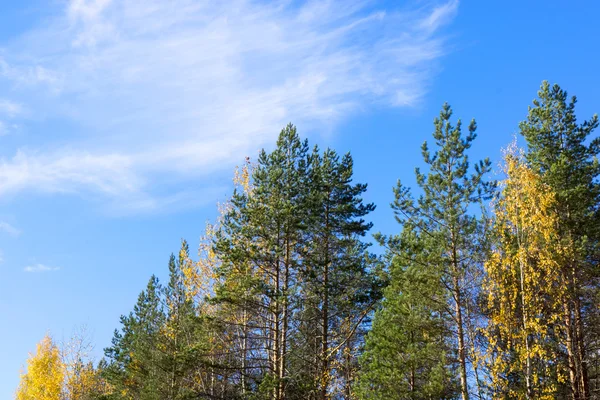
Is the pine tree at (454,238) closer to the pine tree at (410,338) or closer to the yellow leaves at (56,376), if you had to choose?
the pine tree at (410,338)

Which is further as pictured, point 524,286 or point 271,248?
point 271,248

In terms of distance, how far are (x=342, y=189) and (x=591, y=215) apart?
32.0 feet

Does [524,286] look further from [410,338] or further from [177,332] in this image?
[177,332]

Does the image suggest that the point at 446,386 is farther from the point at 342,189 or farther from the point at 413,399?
the point at 342,189

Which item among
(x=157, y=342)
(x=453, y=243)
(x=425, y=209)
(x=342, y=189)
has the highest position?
(x=342, y=189)

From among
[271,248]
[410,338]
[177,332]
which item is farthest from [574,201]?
[177,332]

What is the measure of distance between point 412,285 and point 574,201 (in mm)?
7660

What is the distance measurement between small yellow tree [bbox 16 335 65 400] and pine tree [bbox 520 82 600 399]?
110 feet

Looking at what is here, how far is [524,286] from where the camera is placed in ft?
60.3

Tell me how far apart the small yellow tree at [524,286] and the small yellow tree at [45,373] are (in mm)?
32216

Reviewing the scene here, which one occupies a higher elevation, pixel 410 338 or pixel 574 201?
pixel 574 201

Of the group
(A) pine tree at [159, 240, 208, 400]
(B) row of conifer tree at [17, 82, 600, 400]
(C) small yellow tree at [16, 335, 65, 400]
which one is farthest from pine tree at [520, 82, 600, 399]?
(C) small yellow tree at [16, 335, 65, 400]

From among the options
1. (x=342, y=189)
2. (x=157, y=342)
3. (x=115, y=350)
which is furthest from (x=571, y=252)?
(x=115, y=350)

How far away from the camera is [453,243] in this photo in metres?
18.0
